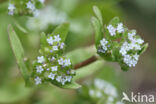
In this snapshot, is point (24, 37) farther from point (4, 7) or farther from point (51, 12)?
point (4, 7)

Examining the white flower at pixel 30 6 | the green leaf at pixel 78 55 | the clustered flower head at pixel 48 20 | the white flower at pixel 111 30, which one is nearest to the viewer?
the white flower at pixel 111 30

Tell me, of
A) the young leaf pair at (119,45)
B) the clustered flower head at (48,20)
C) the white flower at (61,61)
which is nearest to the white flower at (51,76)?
the white flower at (61,61)

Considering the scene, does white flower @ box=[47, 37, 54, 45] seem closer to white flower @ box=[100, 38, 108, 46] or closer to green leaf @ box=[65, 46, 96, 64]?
white flower @ box=[100, 38, 108, 46]

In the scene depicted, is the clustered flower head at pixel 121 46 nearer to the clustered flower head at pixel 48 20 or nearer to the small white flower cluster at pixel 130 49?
the small white flower cluster at pixel 130 49

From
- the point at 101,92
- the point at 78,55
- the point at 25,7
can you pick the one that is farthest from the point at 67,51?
the point at 25,7

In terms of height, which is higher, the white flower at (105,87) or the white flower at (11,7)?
the white flower at (11,7)

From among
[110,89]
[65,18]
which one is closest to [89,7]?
[65,18]
